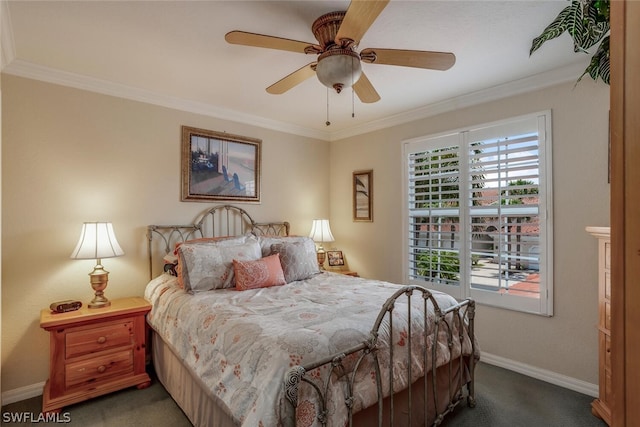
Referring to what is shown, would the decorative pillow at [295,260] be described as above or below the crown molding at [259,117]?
below

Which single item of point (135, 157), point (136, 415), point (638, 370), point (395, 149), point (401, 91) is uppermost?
point (401, 91)

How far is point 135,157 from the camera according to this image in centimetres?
308

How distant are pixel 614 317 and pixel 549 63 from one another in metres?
2.74

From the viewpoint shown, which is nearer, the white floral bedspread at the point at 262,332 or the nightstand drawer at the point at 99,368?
Result: the white floral bedspread at the point at 262,332

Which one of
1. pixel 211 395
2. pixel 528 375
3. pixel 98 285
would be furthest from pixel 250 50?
pixel 528 375

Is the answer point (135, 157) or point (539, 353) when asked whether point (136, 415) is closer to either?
point (135, 157)

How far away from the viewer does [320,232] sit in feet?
13.6

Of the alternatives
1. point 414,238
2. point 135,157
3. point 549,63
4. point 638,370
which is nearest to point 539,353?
point 414,238

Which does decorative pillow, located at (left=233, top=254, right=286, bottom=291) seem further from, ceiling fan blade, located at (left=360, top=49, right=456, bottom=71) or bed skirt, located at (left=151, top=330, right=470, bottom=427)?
ceiling fan blade, located at (left=360, top=49, right=456, bottom=71)

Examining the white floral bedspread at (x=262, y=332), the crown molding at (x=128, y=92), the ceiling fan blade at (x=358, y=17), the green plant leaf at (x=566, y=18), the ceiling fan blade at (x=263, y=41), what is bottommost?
the white floral bedspread at (x=262, y=332)

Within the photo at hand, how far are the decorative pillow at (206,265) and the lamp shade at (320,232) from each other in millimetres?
1328

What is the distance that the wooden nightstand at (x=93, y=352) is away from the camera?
91.0 inches

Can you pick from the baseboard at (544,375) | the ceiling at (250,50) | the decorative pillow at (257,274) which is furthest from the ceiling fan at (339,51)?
the baseboard at (544,375)

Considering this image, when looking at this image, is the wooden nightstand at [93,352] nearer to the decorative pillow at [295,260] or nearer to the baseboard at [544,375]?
the decorative pillow at [295,260]
